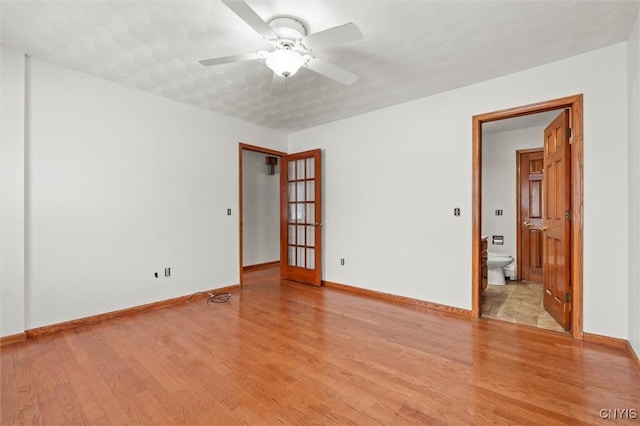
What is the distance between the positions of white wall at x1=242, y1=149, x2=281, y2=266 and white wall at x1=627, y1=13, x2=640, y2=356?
206 inches

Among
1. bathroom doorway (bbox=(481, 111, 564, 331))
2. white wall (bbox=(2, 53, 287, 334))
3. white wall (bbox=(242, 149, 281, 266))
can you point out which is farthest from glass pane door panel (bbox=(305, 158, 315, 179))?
bathroom doorway (bbox=(481, 111, 564, 331))

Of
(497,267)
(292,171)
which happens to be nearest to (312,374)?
(292,171)

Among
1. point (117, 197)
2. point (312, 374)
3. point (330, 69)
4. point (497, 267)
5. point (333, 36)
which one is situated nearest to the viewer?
point (333, 36)

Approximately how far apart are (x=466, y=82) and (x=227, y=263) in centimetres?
376

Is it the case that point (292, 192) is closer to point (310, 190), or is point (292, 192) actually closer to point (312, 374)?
point (310, 190)

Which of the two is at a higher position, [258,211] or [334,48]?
[334,48]

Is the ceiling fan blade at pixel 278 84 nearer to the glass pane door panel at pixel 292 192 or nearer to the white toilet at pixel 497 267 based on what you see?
the glass pane door panel at pixel 292 192

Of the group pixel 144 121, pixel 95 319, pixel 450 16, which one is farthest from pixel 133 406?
pixel 450 16

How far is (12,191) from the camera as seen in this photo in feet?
8.05

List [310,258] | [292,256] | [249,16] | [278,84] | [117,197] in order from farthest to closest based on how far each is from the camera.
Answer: [292,256] < [310,258] < [117,197] < [278,84] < [249,16]

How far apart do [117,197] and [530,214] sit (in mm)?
5962

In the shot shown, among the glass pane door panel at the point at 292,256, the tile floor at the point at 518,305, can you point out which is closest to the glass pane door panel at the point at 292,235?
the glass pane door panel at the point at 292,256

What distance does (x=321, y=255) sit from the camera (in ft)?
14.8

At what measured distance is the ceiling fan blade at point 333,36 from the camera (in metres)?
1.71
